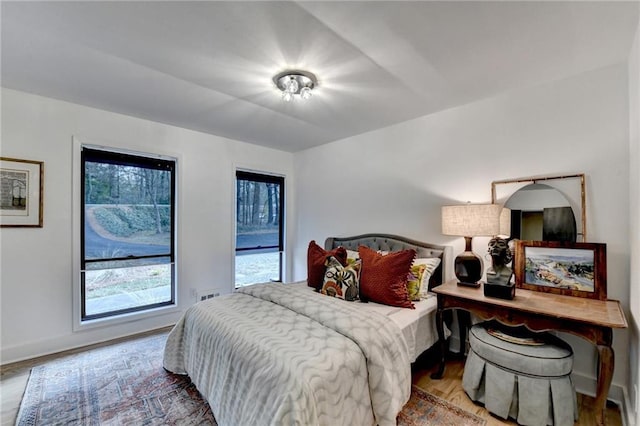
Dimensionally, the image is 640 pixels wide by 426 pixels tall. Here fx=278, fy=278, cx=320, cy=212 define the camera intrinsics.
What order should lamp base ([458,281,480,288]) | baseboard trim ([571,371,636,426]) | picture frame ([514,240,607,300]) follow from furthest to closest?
lamp base ([458,281,480,288]) < picture frame ([514,240,607,300]) < baseboard trim ([571,371,636,426])

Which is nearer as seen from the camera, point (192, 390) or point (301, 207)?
point (192, 390)

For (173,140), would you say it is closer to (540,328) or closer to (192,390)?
(192,390)

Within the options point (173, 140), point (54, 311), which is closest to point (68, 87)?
point (173, 140)

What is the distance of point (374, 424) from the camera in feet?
5.32

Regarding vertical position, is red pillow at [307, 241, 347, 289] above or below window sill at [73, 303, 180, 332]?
above

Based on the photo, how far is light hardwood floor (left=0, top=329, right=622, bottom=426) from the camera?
1810 mm

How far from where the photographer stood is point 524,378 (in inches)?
68.4

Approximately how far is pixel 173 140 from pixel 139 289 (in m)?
1.80

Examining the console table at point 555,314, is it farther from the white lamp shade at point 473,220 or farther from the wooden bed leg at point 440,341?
the white lamp shade at point 473,220

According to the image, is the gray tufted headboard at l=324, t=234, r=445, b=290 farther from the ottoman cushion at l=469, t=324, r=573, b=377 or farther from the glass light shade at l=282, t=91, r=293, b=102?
the glass light shade at l=282, t=91, r=293, b=102

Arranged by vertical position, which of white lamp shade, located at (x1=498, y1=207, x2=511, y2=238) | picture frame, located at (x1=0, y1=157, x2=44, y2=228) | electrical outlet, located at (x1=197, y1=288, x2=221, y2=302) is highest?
picture frame, located at (x1=0, y1=157, x2=44, y2=228)

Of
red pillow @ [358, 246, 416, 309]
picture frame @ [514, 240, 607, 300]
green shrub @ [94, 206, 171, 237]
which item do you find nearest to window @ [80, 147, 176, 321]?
green shrub @ [94, 206, 171, 237]

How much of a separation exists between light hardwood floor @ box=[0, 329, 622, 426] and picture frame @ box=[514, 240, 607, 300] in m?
0.76

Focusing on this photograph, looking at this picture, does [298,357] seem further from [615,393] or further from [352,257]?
[615,393]
